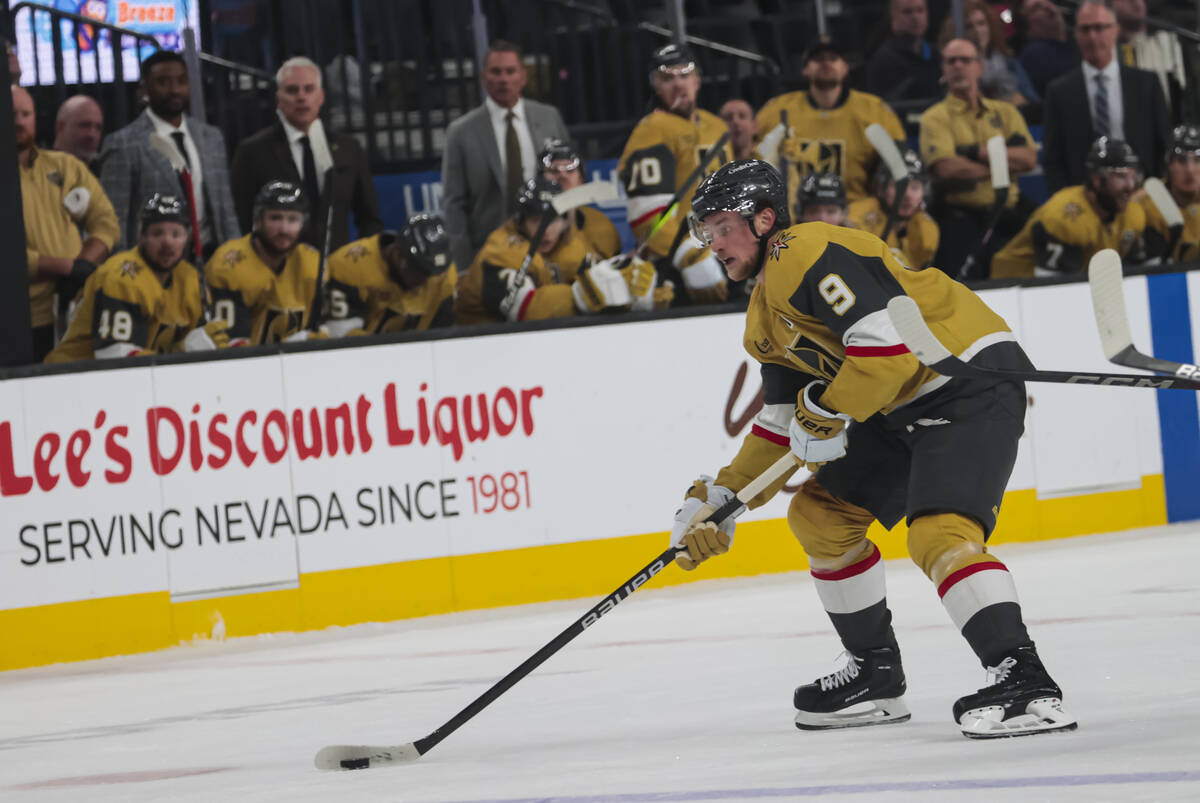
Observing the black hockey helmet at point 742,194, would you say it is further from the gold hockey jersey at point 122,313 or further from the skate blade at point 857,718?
the gold hockey jersey at point 122,313

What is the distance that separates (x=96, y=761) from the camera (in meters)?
3.95

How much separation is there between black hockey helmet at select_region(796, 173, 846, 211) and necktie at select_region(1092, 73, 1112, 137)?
1670 millimetres

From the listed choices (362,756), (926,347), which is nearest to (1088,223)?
(926,347)

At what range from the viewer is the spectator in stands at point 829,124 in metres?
7.22

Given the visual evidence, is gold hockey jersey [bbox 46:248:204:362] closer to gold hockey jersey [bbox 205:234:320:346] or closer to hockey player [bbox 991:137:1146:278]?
gold hockey jersey [bbox 205:234:320:346]

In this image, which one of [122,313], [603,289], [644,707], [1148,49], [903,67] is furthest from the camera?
[903,67]

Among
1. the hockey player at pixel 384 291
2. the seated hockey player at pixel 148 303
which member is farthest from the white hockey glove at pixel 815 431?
the hockey player at pixel 384 291

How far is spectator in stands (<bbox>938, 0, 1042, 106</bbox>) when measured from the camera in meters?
8.41

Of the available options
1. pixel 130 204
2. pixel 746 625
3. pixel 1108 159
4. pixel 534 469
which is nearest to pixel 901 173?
pixel 1108 159

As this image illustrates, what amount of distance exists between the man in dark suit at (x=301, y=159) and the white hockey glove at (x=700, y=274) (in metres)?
1.20

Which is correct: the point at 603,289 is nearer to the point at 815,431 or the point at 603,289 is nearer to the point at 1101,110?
the point at 1101,110

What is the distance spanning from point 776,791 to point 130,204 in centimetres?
439

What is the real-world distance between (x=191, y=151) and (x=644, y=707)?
3.44 meters

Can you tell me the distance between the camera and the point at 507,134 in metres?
7.07
